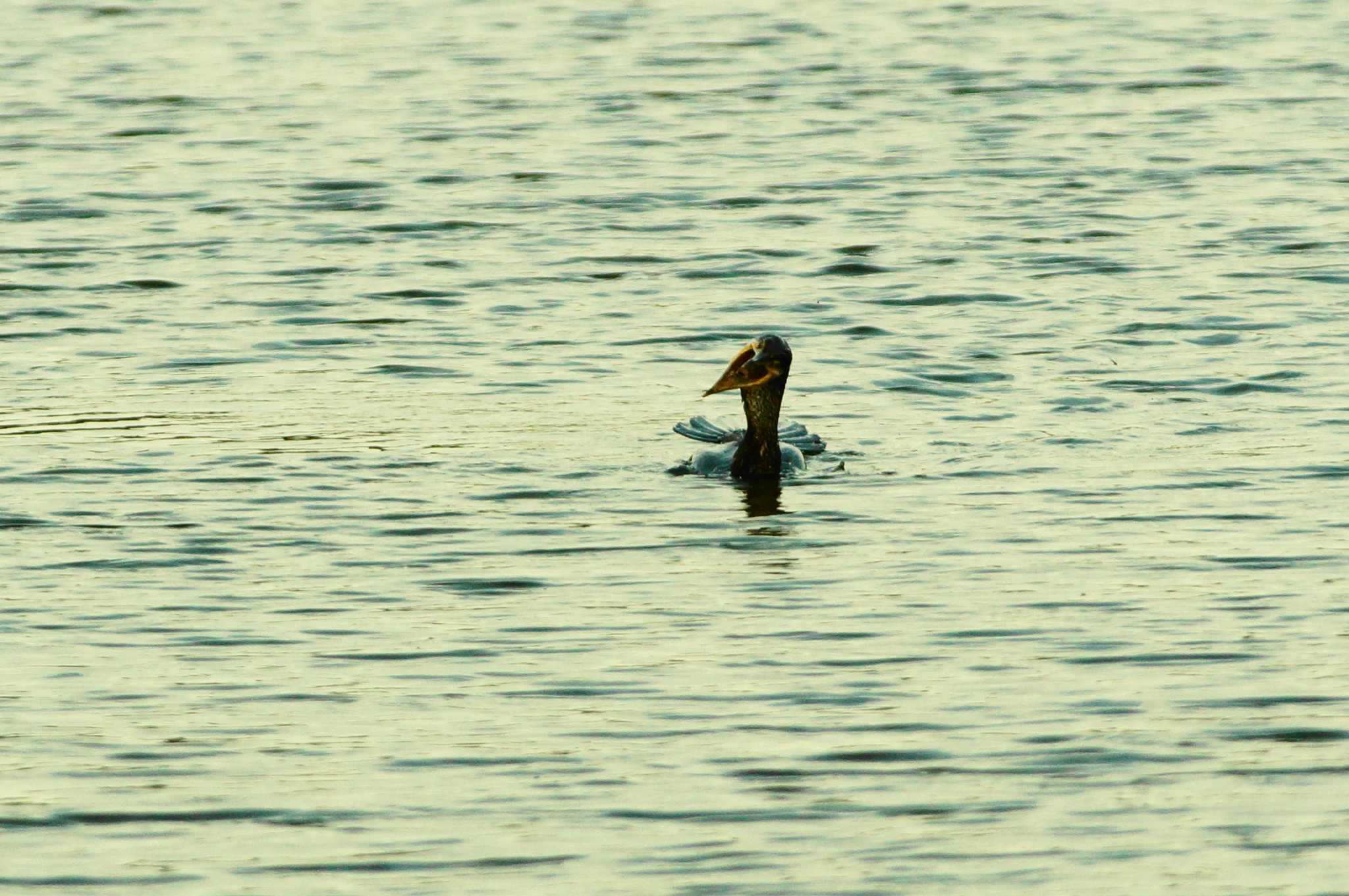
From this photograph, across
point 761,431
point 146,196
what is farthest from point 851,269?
point 146,196

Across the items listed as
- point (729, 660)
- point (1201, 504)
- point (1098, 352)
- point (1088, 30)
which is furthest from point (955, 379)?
point (1088, 30)

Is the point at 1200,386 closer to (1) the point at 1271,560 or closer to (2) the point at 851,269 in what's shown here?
(1) the point at 1271,560

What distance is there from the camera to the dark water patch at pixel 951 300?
21.6 meters

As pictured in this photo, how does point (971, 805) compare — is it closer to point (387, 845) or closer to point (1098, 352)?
point (387, 845)

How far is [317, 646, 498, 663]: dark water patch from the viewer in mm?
12055

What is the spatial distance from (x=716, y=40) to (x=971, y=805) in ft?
95.2

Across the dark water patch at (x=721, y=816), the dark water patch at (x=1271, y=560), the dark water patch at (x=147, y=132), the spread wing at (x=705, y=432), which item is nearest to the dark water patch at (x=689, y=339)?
the spread wing at (x=705, y=432)

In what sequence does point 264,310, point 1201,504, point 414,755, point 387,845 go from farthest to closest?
point 264,310 < point 1201,504 < point 414,755 < point 387,845

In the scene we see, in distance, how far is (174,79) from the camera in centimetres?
3453

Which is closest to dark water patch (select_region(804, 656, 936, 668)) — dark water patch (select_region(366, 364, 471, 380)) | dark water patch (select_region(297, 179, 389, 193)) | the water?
the water

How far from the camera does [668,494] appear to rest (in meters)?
16.0

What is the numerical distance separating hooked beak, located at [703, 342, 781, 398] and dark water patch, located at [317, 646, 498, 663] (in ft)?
15.4

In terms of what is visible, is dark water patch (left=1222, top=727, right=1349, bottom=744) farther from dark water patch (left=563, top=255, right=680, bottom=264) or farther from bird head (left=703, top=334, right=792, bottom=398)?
dark water patch (left=563, top=255, right=680, bottom=264)

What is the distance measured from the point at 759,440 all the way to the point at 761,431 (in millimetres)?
60
